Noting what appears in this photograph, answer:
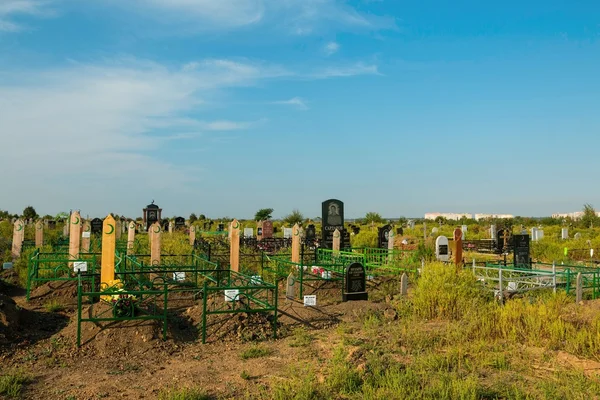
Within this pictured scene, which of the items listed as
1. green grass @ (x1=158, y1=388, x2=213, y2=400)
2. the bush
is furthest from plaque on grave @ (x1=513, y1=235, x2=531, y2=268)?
green grass @ (x1=158, y1=388, x2=213, y2=400)

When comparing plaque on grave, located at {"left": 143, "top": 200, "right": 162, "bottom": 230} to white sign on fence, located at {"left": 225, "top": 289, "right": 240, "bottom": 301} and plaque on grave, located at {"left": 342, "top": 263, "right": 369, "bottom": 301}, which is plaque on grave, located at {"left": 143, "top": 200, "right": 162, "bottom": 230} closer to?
plaque on grave, located at {"left": 342, "top": 263, "right": 369, "bottom": 301}

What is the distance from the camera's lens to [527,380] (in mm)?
7195

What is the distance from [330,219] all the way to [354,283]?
38.1ft

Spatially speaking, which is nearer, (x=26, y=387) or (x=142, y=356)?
(x=26, y=387)

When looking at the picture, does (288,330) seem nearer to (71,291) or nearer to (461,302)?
(461,302)

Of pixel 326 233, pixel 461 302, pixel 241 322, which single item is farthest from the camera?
pixel 326 233

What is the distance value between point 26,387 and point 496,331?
24.7ft

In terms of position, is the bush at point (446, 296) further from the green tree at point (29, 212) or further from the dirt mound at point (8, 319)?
the green tree at point (29, 212)

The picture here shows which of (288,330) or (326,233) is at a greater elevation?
(326,233)

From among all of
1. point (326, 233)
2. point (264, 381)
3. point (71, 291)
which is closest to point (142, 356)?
point (264, 381)

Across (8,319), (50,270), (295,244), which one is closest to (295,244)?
(295,244)

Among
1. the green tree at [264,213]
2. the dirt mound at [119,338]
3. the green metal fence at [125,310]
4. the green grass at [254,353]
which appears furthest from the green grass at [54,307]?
the green tree at [264,213]

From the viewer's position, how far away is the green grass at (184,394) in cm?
629

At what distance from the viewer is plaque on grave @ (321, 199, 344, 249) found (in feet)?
81.7
